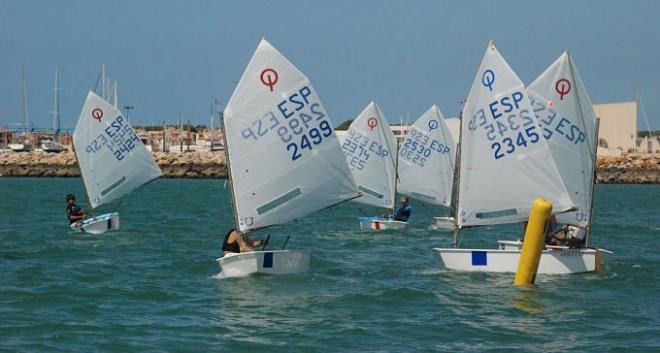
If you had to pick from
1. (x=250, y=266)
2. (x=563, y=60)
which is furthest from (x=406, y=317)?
(x=563, y=60)

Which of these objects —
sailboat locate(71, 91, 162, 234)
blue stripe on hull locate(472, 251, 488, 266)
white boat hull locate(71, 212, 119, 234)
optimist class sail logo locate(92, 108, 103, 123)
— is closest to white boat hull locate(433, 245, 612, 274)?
blue stripe on hull locate(472, 251, 488, 266)

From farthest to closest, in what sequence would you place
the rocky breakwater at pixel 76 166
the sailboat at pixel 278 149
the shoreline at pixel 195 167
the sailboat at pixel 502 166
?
the rocky breakwater at pixel 76 166, the shoreline at pixel 195 167, the sailboat at pixel 502 166, the sailboat at pixel 278 149

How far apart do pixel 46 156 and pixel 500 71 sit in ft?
334

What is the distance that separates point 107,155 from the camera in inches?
1314

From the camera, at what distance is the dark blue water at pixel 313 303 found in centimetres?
1578

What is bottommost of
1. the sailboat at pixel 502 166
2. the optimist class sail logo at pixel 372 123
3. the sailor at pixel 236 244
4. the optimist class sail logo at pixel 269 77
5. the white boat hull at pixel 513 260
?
the white boat hull at pixel 513 260

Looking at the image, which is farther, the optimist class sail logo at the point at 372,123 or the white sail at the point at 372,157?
the optimist class sail logo at the point at 372,123

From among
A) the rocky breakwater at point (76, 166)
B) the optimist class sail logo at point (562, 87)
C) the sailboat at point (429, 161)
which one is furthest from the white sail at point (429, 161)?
the rocky breakwater at point (76, 166)

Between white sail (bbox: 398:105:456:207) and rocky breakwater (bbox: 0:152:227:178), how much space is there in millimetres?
67895

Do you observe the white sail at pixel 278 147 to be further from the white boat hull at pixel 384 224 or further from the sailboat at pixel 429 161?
the sailboat at pixel 429 161

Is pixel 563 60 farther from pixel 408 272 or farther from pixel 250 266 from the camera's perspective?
pixel 250 266

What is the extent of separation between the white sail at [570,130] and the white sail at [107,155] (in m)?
14.6

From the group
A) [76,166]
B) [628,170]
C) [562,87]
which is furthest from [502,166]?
[76,166]

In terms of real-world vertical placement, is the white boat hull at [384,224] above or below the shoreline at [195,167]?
below
